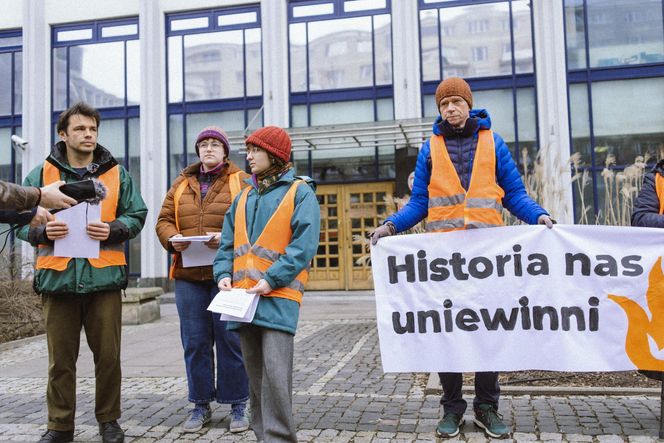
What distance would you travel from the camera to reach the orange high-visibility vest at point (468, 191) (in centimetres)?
414

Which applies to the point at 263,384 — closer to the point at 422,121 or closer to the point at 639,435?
the point at 639,435

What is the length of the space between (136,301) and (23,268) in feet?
6.30

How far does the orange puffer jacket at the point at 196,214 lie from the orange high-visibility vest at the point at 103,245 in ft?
1.17

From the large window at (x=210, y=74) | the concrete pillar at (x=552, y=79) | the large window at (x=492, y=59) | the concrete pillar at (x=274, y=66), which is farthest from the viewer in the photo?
the large window at (x=210, y=74)

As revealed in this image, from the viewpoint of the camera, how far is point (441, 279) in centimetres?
432

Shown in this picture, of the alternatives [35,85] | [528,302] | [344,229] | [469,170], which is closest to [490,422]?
[528,302]

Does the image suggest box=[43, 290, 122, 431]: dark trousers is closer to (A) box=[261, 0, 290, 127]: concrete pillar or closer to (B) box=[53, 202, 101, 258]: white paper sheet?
(B) box=[53, 202, 101, 258]: white paper sheet

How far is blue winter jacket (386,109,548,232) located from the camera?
4.18m

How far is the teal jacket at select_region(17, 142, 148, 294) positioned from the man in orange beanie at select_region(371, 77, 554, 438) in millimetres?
1718

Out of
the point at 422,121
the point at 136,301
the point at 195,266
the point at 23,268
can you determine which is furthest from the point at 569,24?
the point at 195,266

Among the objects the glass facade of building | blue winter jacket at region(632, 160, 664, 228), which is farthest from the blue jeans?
the glass facade of building

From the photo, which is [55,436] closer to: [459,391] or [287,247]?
[287,247]

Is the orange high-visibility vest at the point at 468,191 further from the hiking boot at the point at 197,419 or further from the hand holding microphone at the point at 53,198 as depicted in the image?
the hand holding microphone at the point at 53,198

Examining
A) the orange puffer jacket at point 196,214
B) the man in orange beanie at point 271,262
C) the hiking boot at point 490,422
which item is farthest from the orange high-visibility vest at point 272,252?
the hiking boot at point 490,422
